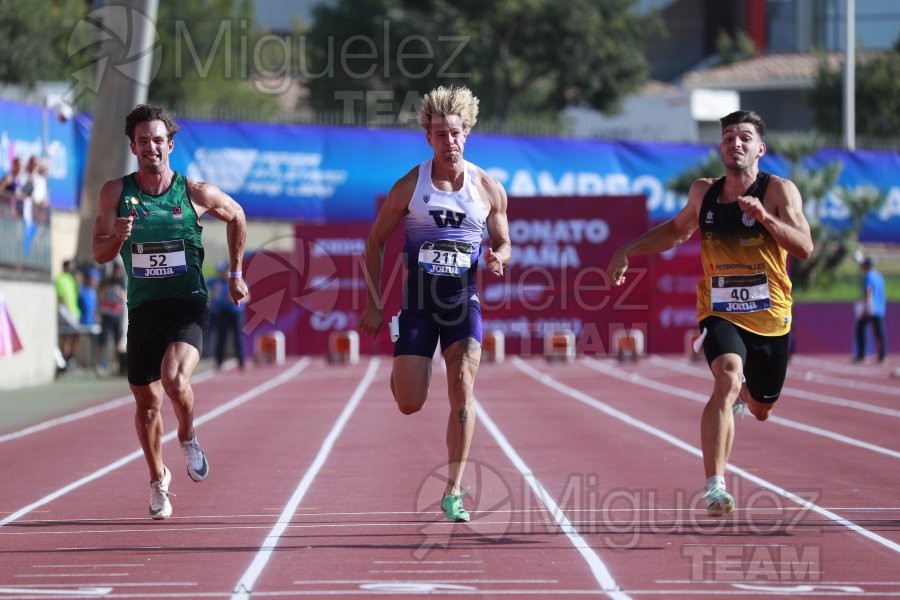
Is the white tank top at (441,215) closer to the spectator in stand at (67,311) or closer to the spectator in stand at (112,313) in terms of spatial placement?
the spectator in stand at (67,311)

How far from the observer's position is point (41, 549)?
7555 millimetres

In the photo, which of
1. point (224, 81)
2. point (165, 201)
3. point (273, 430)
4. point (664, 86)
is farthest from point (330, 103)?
point (165, 201)

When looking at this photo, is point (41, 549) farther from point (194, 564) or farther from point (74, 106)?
point (74, 106)

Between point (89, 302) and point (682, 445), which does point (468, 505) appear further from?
point (89, 302)

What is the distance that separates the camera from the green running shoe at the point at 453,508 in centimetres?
811

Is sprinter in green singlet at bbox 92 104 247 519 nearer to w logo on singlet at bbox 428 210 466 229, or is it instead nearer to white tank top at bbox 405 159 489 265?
white tank top at bbox 405 159 489 265

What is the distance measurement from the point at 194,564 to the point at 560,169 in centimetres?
2615

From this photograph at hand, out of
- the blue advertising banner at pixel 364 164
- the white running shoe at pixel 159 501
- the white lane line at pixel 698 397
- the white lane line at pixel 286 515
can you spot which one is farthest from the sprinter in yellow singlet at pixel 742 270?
the blue advertising banner at pixel 364 164

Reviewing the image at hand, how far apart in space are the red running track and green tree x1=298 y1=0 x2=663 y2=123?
115 ft

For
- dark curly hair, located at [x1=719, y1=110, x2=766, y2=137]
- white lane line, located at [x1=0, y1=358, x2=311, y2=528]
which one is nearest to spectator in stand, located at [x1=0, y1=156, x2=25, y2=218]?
white lane line, located at [x1=0, y1=358, x2=311, y2=528]

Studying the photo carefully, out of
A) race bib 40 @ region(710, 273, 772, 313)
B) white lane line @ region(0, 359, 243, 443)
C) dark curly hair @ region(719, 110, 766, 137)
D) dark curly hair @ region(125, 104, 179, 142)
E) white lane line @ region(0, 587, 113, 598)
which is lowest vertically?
white lane line @ region(0, 359, 243, 443)

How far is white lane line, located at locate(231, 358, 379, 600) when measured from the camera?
651 cm

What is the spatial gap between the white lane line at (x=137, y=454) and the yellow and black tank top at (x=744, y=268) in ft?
13.4

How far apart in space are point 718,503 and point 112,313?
57.3ft
